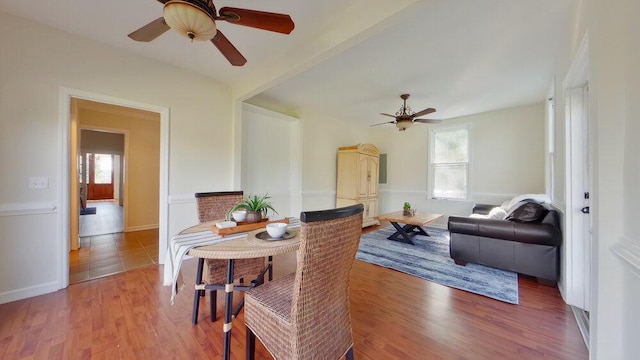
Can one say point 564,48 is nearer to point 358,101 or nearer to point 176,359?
point 358,101

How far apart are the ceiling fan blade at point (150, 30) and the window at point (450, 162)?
538 cm

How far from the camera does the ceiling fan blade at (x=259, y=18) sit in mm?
1366

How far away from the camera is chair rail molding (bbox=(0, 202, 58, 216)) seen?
2.08 meters

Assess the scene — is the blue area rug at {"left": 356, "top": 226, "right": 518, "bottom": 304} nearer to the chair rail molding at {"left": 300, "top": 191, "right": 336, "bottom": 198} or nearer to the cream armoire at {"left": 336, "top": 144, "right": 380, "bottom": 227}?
the cream armoire at {"left": 336, "top": 144, "right": 380, "bottom": 227}

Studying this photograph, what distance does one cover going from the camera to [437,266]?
9.50 feet

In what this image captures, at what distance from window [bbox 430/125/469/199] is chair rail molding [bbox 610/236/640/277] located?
4.45m

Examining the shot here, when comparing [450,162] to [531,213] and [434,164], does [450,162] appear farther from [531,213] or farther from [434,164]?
[531,213]

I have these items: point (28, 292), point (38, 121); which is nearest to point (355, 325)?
point (28, 292)

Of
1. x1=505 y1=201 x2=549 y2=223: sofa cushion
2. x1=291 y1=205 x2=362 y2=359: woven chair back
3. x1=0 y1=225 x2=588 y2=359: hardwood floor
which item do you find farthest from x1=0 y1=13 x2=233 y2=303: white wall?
x1=505 y1=201 x2=549 y2=223: sofa cushion

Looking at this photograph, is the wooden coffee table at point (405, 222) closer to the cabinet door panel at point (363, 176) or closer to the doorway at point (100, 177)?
the cabinet door panel at point (363, 176)

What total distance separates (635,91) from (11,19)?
439cm

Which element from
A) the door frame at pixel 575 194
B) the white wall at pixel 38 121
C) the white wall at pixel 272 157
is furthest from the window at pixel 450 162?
the white wall at pixel 38 121

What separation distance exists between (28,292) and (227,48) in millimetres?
2951

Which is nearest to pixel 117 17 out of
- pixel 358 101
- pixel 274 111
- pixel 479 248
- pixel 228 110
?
pixel 228 110
